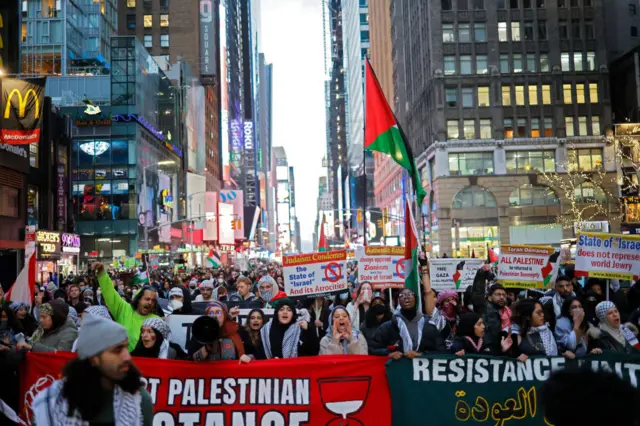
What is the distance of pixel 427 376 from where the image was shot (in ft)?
25.2

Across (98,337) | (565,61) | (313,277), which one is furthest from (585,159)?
(98,337)

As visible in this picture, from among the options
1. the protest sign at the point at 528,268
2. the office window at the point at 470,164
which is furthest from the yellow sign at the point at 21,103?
the office window at the point at 470,164

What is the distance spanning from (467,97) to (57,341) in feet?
210

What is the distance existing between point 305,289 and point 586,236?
5.44 metres

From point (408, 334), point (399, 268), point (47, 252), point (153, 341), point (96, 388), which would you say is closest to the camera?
point (96, 388)

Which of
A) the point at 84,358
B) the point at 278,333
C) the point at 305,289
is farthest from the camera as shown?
the point at 305,289

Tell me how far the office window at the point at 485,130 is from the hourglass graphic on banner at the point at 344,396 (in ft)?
206

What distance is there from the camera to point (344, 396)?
24.9ft

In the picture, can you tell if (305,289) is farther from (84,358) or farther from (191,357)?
(84,358)

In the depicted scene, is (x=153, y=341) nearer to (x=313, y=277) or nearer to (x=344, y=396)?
(x=344, y=396)

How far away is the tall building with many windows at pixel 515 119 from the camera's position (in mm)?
66438

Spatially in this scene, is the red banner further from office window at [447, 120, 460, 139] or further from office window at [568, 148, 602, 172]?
office window at [568, 148, 602, 172]

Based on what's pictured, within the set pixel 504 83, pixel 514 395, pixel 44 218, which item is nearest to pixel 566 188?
pixel 504 83

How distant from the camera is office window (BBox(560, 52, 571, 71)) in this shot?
6812cm
